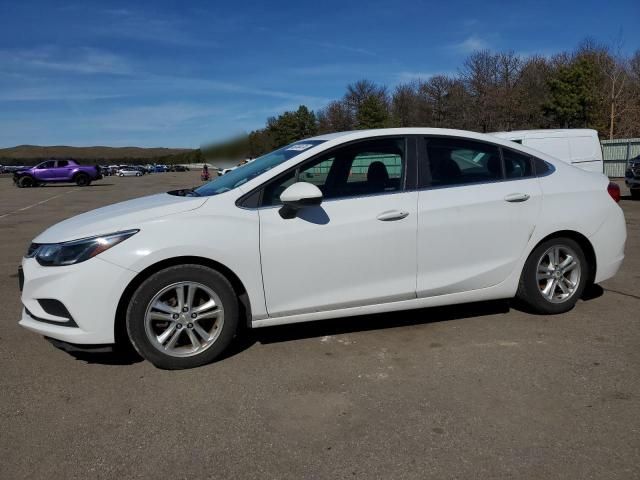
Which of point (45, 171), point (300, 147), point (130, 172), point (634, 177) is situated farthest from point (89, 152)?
point (300, 147)

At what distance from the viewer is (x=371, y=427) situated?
2.92m

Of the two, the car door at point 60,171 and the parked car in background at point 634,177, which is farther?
the car door at point 60,171

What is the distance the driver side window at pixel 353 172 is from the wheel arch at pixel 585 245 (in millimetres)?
1388

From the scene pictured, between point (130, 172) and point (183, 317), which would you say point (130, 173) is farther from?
point (183, 317)

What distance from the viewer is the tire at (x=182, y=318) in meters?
3.55

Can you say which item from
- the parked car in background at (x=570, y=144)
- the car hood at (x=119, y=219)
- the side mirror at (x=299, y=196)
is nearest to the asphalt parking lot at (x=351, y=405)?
the car hood at (x=119, y=219)

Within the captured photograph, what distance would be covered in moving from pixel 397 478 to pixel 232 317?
1.67 metres

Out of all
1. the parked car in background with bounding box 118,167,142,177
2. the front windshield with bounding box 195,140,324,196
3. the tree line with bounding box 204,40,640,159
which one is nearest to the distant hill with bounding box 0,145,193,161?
the parked car in background with bounding box 118,167,142,177

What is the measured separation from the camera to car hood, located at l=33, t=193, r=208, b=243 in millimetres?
3584

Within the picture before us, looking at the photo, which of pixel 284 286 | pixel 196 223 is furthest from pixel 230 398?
pixel 196 223

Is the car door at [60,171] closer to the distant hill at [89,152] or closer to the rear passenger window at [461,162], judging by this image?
the rear passenger window at [461,162]

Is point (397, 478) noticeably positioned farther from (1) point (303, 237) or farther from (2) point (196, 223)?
(2) point (196, 223)

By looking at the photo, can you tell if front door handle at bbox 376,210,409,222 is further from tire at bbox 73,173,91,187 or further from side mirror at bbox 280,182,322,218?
tire at bbox 73,173,91,187

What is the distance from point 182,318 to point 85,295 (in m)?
0.62
